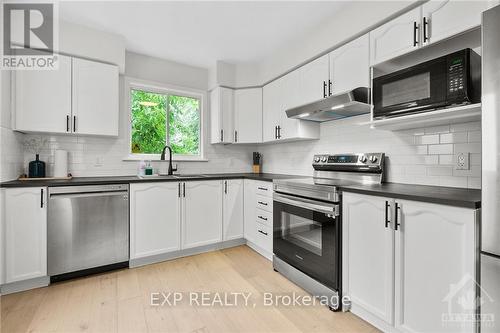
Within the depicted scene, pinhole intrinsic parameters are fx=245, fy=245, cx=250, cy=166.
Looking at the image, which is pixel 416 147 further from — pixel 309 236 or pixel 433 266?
pixel 309 236

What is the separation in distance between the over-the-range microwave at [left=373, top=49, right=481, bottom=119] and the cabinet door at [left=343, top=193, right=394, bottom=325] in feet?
2.21

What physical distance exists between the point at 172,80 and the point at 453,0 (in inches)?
122

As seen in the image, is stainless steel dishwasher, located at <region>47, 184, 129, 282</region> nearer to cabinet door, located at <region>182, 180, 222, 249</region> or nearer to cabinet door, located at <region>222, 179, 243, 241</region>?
cabinet door, located at <region>182, 180, 222, 249</region>

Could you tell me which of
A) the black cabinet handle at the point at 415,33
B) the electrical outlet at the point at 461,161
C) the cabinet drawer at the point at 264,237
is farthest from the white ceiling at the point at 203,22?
the cabinet drawer at the point at 264,237

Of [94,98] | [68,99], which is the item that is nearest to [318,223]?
[94,98]

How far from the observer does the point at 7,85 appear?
7.47 feet

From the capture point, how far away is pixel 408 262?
1.45 m

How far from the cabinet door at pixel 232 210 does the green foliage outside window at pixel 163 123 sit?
90 cm

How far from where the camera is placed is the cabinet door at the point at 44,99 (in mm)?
2383

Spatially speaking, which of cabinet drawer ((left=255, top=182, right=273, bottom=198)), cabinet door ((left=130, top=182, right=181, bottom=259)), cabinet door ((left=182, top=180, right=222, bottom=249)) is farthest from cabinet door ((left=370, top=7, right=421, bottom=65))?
cabinet door ((left=130, top=182, right=181, bottom=259))

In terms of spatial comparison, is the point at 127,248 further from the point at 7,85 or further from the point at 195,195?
the point at 7,85

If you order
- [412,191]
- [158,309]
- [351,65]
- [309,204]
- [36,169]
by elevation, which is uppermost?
[351,65]

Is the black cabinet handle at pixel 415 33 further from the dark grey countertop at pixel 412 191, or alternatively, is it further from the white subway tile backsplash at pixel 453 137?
the dark grey countertop at pixel 412 191

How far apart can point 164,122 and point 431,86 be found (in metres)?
3.11
